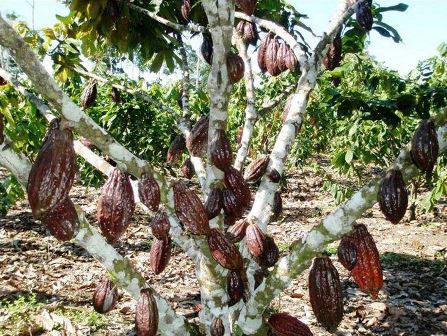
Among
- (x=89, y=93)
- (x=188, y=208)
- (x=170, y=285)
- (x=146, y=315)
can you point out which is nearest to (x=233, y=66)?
(x=188, y=208)

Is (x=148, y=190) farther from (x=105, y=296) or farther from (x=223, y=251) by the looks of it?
(x=105, y=296)

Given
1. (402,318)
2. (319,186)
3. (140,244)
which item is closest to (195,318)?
(402,318)

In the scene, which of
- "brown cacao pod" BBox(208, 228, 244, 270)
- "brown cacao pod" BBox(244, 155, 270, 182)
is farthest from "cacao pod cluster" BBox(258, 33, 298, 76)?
"brown cacao pod" BBox(208, 228, 244, 270)

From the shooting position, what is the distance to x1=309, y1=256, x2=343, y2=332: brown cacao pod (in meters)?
1.36

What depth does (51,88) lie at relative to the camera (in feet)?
3.38

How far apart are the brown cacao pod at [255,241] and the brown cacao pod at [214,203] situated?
0.20 metres

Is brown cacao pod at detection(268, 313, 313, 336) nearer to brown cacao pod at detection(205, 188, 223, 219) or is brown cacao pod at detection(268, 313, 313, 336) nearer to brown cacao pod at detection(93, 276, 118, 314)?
brown cacao pod at detection(205, 188, 223, 219)

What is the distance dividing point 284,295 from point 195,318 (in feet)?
2.93

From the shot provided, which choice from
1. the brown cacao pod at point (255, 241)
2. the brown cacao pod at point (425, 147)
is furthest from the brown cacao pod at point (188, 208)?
the brown cacao pod at point (425, 147)

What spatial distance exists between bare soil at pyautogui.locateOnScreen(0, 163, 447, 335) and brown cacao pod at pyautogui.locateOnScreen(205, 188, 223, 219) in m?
1.41

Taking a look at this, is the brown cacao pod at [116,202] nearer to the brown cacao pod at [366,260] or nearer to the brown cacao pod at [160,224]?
the brown cacao pod at [160,224]

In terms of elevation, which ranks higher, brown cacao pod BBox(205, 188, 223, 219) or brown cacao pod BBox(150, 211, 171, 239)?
brown cacao pod BBox(205, 188, 223, 219)

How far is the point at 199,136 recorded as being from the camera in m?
1.82

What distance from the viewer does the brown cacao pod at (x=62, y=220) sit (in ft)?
3.75
